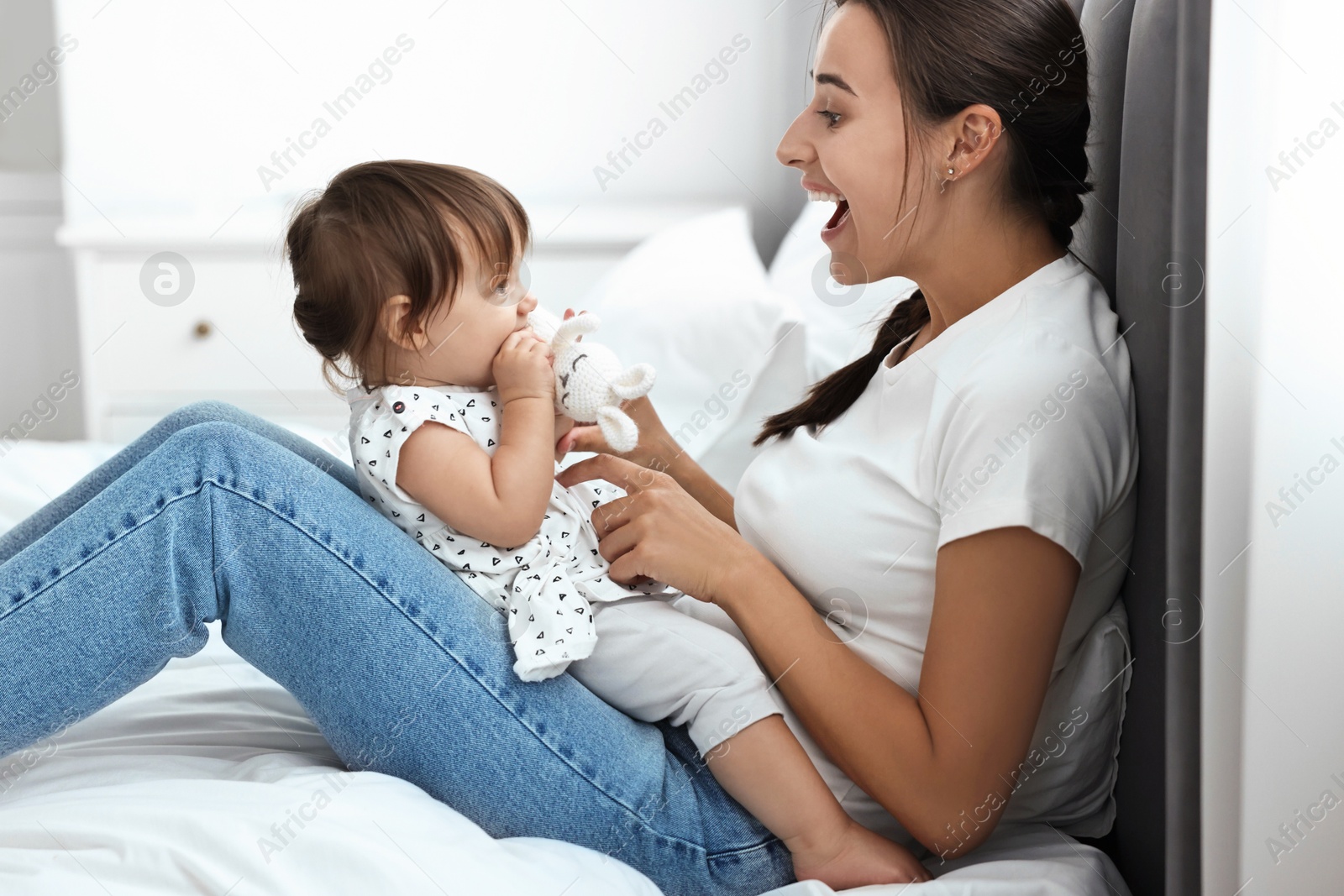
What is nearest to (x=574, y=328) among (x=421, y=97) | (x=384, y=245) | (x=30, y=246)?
(x=384, y=245)

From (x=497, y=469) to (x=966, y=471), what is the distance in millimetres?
346

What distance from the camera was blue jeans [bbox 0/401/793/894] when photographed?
0.70 meters

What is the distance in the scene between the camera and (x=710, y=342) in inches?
59.7

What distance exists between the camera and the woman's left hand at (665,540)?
80cm

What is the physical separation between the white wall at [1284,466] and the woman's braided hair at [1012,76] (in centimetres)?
24

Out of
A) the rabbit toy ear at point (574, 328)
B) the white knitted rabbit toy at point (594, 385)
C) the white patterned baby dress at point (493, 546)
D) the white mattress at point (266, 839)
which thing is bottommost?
the white mattress at point (266, 839)

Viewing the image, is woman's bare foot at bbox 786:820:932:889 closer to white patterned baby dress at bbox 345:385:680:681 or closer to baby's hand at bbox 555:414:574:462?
white patterned baby dress at bbox 345:385:680:681

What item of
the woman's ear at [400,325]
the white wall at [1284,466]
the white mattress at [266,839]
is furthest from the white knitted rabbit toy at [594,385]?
the white wall at [1284,466]

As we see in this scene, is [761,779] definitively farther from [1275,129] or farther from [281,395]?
[281,395]

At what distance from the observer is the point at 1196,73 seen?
1.91 ft

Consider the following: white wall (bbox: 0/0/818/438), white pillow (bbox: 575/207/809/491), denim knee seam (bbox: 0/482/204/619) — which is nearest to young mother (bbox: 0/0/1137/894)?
denim knee seam (bbox: 0/482/204/619)

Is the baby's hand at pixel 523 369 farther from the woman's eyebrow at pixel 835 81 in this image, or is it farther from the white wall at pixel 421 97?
the white wall at pixel 421 97

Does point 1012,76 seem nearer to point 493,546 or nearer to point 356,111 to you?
point 493,546

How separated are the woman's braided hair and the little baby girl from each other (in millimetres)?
338
